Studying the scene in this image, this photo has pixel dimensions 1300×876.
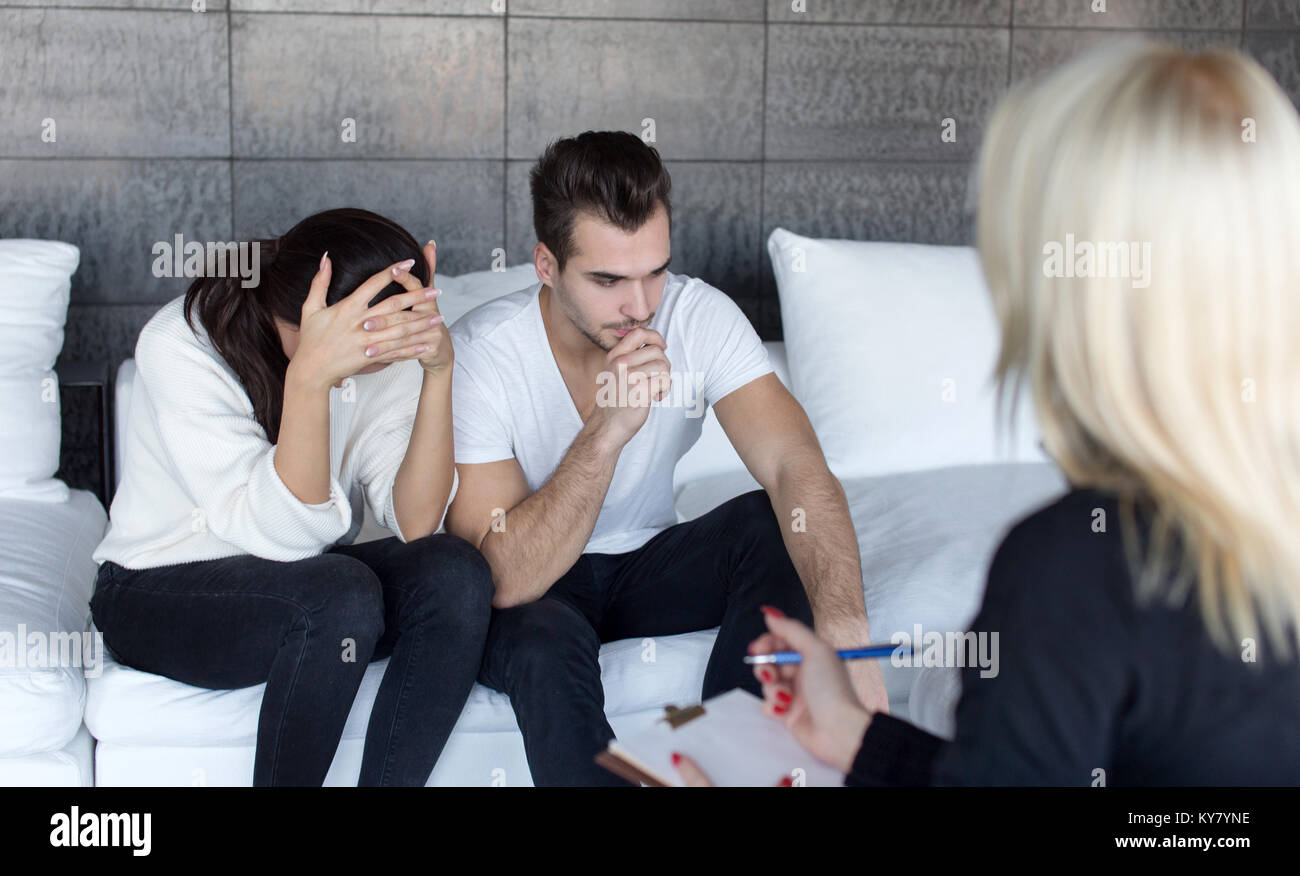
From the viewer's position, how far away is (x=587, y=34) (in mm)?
2691

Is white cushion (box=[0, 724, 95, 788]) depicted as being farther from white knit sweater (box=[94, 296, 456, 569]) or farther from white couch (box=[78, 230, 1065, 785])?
white knit sweater (box=[94, 296, 456, 569])

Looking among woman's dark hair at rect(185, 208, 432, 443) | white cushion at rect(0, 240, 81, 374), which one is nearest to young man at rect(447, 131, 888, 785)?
woman's dark hair at rect(185, 208, 432, 443)

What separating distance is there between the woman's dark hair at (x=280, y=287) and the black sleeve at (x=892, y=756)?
97 centimetres

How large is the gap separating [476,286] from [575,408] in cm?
59

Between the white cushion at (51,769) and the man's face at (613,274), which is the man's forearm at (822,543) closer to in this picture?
the man's face at (613,274)

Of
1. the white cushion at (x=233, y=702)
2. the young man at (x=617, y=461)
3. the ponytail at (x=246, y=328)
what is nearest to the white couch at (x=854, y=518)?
the white cushion at (x=233, y=702)

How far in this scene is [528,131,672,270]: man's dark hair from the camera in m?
1.86

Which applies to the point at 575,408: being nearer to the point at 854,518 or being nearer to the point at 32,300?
the point at 854,518

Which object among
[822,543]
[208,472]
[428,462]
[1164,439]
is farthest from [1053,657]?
[208,472]

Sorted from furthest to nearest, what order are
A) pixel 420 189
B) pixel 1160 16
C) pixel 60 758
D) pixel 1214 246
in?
pixel 1160 16 → pixel 420 189 → pixel 60 758 → pixel 1214 246

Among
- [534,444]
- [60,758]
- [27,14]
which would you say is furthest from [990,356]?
[27,14]

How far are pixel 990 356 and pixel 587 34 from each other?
1134 mm
